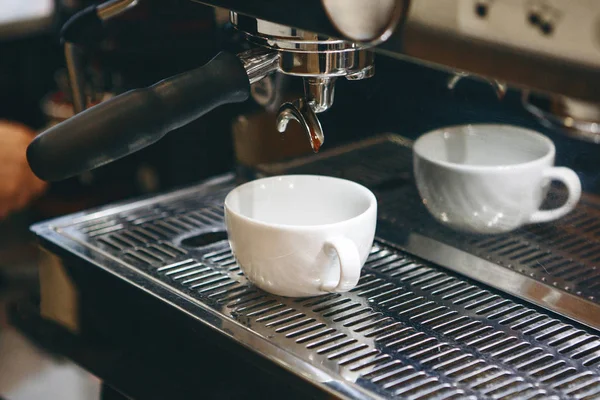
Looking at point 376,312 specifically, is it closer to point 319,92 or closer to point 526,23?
point 319,92

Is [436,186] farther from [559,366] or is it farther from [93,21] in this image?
[93,21]

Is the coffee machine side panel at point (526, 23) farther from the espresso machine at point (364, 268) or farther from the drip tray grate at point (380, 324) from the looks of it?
the drip tray grate at point (380, 324)

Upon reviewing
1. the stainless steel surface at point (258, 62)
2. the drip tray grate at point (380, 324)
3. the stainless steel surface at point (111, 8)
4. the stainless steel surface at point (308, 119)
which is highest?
the stainless steel surface at point (111, 8)

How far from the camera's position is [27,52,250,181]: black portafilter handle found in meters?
0.49

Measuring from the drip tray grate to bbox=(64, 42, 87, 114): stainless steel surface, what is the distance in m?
0.10

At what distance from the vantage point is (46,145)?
493 millimetres

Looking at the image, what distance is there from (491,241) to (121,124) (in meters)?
0.27

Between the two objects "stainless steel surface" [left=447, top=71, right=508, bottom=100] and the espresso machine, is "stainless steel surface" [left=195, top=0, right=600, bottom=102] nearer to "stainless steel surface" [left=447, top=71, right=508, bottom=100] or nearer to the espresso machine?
the espresso machine

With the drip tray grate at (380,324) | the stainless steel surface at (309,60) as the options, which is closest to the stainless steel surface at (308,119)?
the stainless steel surface at (309,60)

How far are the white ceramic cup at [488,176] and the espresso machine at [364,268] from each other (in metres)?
0.01

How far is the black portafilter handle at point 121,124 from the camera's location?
492 millimetres

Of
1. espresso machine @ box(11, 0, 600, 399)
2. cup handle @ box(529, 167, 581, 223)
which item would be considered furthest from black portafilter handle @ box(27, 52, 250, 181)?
cup handle @ box(529, 167, 581, 223)

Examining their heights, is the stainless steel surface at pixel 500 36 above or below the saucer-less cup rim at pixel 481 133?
above

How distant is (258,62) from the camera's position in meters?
0.56
